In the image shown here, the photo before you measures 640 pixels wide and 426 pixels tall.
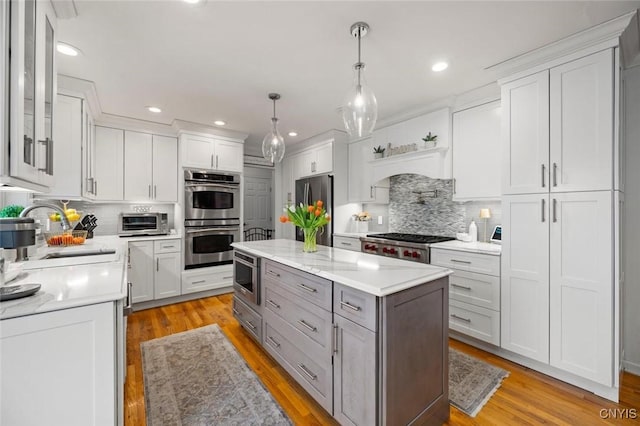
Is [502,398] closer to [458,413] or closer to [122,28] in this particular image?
[458,413]

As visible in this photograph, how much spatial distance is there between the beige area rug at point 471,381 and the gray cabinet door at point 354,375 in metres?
0.84

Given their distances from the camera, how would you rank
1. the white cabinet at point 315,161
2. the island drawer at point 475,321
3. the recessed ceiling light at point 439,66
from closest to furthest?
the recessed ceiling light at point 439,66, the island drawer at point 475,321, the white cabinet at point 315,161

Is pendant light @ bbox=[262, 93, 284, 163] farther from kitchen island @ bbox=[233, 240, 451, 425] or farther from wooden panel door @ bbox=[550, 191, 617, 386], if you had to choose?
wooden panel door @ bbox=[550, 191, 617, 386]

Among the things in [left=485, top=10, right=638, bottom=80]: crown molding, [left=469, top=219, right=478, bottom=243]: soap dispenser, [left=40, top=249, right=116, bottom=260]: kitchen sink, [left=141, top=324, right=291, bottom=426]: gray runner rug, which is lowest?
[left=141, top=324, right=291, bottom=426]: gray runner rug

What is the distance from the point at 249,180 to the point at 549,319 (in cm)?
484

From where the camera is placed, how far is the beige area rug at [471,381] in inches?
74.6

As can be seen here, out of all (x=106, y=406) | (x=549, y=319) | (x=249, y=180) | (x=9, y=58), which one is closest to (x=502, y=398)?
(x=549, y=319)

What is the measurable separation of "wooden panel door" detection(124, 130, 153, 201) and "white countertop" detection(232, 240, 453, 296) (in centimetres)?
263

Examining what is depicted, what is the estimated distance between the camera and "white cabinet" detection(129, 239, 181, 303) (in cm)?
365

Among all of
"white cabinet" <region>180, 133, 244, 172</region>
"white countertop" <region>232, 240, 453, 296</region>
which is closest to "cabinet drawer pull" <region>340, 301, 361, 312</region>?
"white countertop" <region>232, 240, 453, 296</region>

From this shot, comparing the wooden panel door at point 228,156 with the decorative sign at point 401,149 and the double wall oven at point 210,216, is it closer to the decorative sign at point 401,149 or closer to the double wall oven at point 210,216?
the double wall oven at point 210,216

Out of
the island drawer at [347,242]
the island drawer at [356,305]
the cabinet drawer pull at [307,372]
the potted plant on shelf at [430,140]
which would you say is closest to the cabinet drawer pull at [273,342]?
the cabinet drawer pull at [307,372]

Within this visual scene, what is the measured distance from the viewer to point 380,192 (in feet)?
13.9

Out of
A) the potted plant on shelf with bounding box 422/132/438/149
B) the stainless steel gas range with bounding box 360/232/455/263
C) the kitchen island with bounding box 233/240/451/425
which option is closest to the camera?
the kitchen island with bounding box 233/240/451/425
